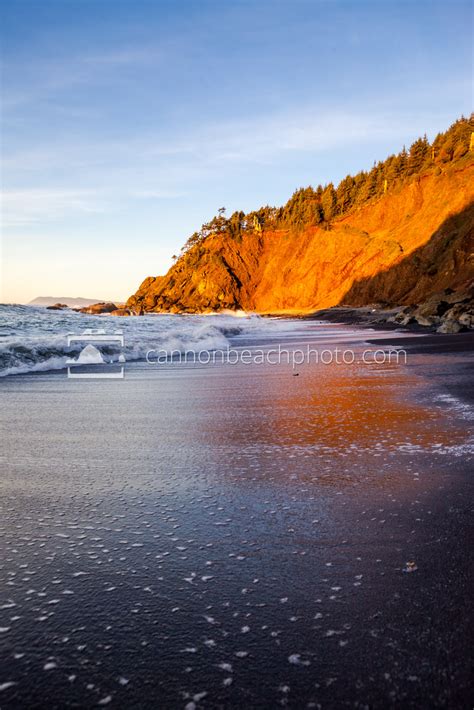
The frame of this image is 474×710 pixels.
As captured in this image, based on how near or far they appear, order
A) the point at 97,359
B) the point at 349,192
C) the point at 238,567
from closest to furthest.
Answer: the point at 238,567, the point at 97,359, the point at 349,192

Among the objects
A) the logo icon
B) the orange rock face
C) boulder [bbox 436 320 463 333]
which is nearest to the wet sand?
the logo icon

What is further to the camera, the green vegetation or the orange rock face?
the green vegetation

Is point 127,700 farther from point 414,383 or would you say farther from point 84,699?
point 414,383

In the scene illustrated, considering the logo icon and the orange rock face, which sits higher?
the orange rock face

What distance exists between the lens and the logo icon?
8562 mm

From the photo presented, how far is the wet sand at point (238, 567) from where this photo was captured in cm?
127

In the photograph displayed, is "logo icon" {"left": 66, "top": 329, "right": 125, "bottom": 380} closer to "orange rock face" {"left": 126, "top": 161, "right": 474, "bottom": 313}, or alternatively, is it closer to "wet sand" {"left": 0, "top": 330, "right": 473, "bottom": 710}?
"wet sand" {"left": 0, "top": 330, "right": 473, "bottom": 710}

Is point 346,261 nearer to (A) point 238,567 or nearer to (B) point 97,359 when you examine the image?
(B) point 97,359

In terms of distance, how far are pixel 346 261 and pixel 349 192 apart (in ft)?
64.8

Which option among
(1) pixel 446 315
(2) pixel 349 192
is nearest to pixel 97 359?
(1) pixel 446 315

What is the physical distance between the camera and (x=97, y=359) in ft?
35.2

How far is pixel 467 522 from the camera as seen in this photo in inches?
85.7

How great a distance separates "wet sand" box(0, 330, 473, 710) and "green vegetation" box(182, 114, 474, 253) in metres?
62.8

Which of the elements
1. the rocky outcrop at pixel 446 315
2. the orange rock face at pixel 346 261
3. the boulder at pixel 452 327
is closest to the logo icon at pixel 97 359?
the boulder at pixel 452 327
